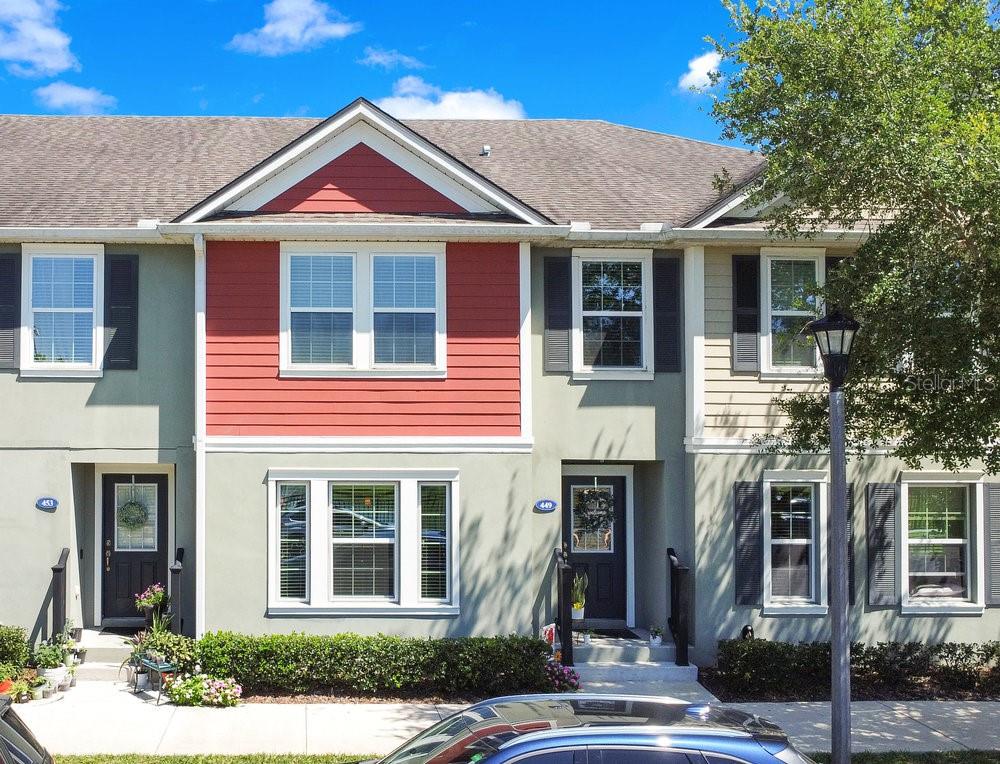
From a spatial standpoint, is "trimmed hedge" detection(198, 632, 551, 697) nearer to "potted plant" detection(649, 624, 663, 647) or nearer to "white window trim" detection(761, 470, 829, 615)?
"potted plant" detection(649, 624, 663, 647)

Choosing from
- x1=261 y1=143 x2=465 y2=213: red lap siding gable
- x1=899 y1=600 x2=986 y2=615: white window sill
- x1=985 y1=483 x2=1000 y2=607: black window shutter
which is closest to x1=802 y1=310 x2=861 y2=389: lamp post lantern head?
x1=261 y1=143 x2=465 y2=213: red lap siding gable

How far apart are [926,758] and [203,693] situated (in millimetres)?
7840

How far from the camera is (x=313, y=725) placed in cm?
1042

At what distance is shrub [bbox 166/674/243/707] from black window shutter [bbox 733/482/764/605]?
6.62 metres

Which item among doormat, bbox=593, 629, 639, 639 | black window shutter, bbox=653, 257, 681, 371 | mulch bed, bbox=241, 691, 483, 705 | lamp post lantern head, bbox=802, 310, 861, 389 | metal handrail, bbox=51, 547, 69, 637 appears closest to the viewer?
lamp post lantern head, bbox=802, 310, 861, 389

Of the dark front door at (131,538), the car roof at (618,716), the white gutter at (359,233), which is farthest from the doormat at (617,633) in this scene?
the car roof at (618,716)

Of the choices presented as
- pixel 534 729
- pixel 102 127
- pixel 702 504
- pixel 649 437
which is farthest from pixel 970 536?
pixel 102 127

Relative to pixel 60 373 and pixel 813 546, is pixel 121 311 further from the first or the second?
pixel 813 546

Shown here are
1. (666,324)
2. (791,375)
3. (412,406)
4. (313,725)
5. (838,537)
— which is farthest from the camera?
(666,324)

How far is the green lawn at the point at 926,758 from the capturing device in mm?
9250

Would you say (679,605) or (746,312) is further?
(746,312)

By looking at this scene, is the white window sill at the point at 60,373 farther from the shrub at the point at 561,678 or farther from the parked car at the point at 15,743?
the parked car at the point at 15,743

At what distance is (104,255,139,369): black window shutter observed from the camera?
12.8 meters

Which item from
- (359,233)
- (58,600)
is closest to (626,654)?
(359,233)
